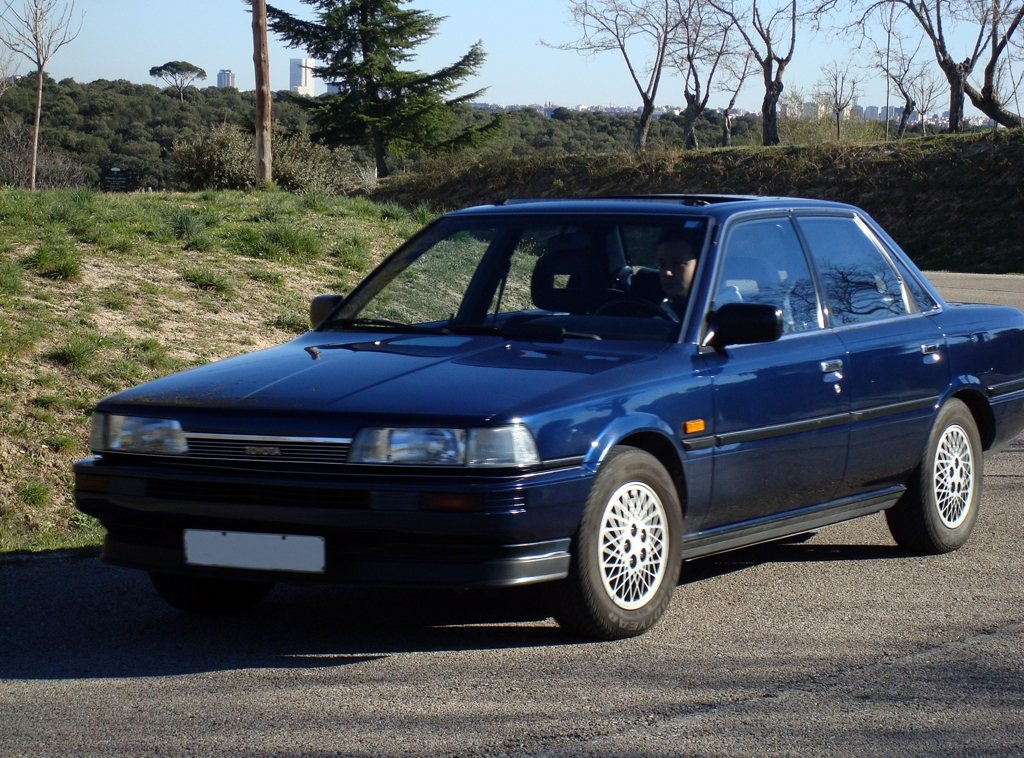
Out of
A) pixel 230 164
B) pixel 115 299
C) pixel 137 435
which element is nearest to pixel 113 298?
pixel 115 299

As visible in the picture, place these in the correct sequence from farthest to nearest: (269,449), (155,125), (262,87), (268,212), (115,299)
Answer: (155,125), (262,87), (268,212), (115,299), (269,449)

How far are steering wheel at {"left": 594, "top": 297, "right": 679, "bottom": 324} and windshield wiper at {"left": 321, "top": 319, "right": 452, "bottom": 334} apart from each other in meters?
0.65

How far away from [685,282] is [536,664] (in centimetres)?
177

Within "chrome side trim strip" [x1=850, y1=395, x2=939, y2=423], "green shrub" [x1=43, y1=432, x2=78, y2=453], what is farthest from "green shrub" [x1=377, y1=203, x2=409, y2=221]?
"chrome side trim strip" [x1=850, y1=395, x2=939, y2=423]

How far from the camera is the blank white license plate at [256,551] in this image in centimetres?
411

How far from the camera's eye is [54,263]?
36.3 feet

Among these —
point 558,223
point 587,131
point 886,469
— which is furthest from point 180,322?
point 587,131

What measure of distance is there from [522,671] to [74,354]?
6.26 meters

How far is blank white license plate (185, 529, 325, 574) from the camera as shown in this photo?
4.11 meters

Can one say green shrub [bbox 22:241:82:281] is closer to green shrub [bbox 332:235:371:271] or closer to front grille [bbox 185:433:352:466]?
green shrub [bbox 332:235:371:271]

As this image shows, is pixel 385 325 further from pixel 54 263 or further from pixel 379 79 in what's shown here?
pixel 379 79

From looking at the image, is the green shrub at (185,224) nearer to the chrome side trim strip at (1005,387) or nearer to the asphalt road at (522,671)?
the asphalt road at (522,671)

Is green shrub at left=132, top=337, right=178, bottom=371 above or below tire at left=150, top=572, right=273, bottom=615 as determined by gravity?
above

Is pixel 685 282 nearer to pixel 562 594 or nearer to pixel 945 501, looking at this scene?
pixel 562 594
